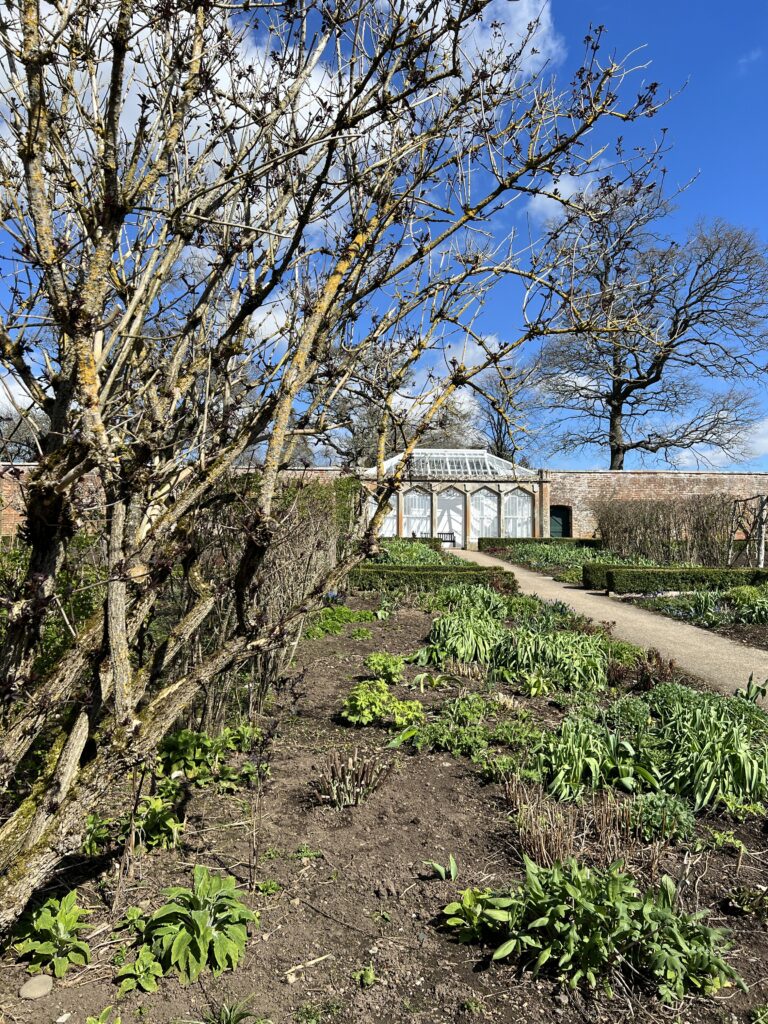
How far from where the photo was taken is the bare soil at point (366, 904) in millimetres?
2479

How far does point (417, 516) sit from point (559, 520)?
21.3 feet

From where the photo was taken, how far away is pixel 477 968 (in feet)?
8.83

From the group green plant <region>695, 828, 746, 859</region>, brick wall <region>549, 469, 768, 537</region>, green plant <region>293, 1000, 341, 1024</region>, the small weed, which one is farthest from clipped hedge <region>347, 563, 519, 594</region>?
brick wall <region>549, 469, 768, 537</region>

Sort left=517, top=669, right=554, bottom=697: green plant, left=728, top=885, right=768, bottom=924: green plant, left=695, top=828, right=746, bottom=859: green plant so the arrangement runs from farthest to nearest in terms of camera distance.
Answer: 1. left=517, top=669, right=554, bottom=697: green plant
2. left=695, top=828, right=746, bottom=859: green plant
3. left=728, top=885, right=768, bottom=924: green plant

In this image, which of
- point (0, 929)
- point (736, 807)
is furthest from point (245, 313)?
point (736, 807)

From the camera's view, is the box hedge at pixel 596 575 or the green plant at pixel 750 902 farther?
the box hedge at pixel 596 575

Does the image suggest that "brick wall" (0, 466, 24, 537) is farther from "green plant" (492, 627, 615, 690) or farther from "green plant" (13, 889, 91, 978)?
"green plant" (492, 627, 615, 690)

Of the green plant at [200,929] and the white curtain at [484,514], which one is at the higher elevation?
the white curtain at [484,514]

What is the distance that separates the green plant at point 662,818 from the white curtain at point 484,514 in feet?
77.5

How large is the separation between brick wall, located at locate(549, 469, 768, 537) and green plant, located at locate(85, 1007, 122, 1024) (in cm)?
2773

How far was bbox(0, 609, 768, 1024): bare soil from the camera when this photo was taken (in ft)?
8.13

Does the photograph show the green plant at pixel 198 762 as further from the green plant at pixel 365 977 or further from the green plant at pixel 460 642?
the green plant at pixel 460 642

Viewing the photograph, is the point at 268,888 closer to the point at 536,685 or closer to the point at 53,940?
the point at 53,940

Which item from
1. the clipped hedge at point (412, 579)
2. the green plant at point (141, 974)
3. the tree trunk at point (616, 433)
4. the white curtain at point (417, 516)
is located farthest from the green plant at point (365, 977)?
the tree trunk at point (616, 433)
